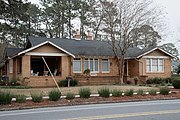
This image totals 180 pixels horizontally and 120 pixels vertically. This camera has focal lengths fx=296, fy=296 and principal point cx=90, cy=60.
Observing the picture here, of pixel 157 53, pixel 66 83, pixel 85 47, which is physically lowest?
pixel 66 83

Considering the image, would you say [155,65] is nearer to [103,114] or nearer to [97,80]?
[97,80]

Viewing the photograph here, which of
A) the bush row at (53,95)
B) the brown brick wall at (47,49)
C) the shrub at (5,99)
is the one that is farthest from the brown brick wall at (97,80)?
the shrub at (5,99)

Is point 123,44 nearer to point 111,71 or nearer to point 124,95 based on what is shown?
point 111,71

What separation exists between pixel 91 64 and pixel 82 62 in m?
1.29

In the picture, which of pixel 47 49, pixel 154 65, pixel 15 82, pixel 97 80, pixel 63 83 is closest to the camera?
pixel 15 82

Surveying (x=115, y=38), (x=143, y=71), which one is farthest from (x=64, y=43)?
(x=143, y=71)

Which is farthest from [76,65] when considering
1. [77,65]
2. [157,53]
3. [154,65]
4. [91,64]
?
[157,53]

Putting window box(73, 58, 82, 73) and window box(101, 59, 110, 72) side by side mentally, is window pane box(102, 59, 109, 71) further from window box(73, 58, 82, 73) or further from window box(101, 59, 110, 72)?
window box(73, 58, 82, 73)

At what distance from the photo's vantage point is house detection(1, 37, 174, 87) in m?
31.3

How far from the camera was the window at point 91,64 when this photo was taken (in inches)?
1352

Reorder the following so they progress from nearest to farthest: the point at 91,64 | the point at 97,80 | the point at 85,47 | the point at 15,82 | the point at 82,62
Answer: the point at 15,82, the point at 97,80, the point at 82,62, the point at 91,64, the point at 85,47

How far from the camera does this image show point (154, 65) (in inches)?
1419

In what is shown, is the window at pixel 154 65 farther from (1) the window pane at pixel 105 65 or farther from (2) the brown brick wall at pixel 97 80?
(1) the window pane at pixel 105 65

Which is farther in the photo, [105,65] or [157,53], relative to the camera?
[157,53]
